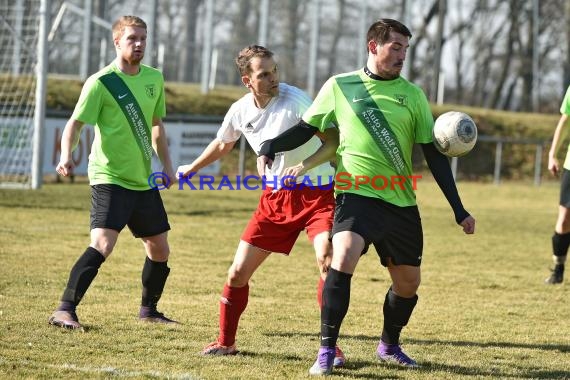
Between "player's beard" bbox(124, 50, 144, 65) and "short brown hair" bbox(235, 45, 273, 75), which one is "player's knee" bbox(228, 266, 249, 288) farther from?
"player's beard" bbox(124, 50, 144, 65)

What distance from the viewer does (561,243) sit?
384 inches

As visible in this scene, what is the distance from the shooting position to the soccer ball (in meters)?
5.54

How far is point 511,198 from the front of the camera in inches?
859

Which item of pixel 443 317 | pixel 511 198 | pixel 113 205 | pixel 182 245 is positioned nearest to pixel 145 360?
pixel 113 205

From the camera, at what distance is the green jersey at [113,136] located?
6.66 meters

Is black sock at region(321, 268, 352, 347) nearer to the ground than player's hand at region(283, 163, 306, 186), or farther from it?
nearer to the ground

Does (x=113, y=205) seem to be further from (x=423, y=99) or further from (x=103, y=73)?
(x=423, y=99)

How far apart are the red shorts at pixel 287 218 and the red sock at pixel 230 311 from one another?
32cm

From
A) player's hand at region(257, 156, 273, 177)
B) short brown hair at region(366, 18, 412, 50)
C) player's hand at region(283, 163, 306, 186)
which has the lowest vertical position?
player's hand at region(283, 163, 306, 186)

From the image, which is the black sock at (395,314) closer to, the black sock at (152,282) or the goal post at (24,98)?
the black sock at (152,282)

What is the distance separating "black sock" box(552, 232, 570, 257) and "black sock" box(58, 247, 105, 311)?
192 inches

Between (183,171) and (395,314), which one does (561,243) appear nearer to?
(395,314)

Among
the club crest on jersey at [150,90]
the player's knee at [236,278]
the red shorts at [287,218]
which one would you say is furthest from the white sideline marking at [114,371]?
the club crest on jersey at [150,90]

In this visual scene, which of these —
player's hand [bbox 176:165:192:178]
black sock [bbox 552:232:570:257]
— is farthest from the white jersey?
black sock [bbox 552:232:570:257]
